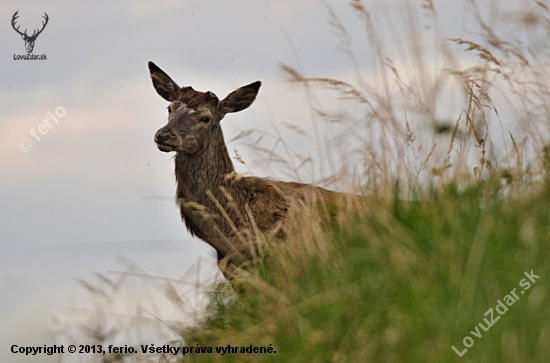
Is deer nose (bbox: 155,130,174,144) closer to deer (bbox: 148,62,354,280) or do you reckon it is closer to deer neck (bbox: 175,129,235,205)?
deer (bbox: 148,62,354,280)

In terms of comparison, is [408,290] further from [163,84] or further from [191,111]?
[163,84]

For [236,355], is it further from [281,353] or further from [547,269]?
[547,269]

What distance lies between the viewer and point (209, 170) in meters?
9.36

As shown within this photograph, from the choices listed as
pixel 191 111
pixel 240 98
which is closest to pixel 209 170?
pixel 191 111

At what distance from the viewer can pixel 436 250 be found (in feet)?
18.1

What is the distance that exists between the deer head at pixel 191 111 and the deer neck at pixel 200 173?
0.09m

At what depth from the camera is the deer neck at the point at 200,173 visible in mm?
9328

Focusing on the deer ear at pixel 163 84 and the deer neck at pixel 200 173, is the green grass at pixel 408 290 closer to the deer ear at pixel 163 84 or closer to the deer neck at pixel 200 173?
the deer neck at pixel 200 173

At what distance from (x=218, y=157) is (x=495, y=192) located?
3.98 meters

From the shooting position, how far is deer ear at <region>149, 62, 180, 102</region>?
9.53 meters

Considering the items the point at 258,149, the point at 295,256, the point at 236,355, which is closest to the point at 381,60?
the point at 258,149

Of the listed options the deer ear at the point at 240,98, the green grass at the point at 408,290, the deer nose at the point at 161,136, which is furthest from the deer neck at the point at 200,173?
the green grass at the point at 408,290

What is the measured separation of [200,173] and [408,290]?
14.8 feet

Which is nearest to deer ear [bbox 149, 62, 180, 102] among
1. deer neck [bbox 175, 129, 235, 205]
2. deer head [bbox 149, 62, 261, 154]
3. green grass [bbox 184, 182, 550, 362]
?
deer head [bbox 149, 62, 261, 154]
